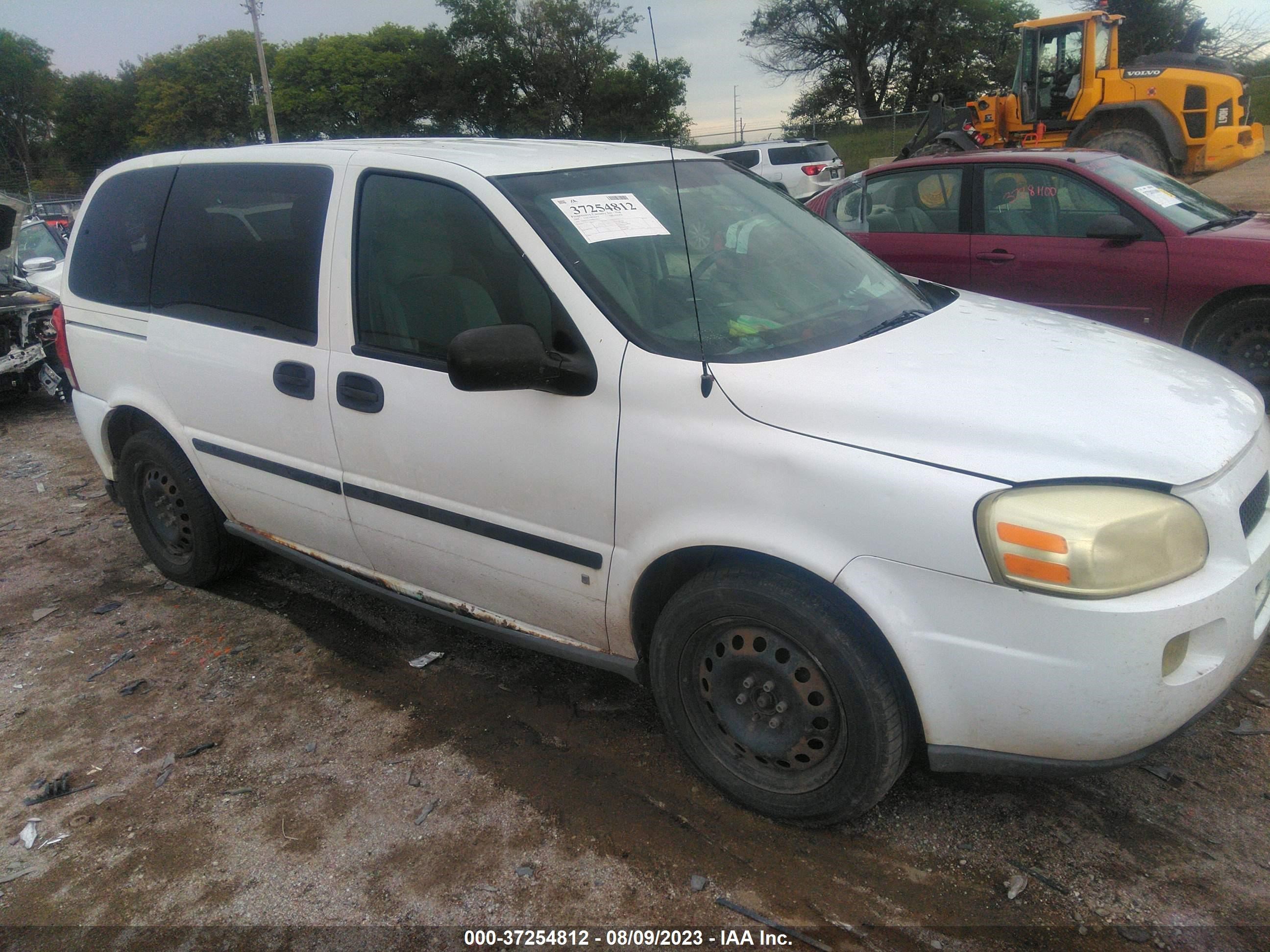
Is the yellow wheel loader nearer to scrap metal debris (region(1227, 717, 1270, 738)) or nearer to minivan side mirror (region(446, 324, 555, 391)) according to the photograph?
scrap metal debris (region(1227, 717, 1270, 738))

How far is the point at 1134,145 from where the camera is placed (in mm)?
12383

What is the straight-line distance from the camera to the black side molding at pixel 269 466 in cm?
327

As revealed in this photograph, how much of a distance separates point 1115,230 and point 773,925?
195 inches

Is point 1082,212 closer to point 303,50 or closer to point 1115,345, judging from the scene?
point 1115,345

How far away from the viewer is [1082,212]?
5.85m

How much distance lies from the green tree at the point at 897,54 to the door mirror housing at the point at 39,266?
32.2 metres

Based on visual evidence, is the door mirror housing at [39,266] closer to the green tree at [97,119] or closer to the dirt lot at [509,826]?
the dirt lot at [509,826]

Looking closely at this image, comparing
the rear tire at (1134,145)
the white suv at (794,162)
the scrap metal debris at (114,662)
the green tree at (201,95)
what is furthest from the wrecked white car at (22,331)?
the green tree at (201,95)

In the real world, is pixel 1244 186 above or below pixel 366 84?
below

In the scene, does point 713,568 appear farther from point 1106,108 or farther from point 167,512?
point 1106,108

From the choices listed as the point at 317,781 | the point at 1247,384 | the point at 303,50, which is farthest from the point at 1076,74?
the point at 303,50

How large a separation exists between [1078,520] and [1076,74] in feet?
45.6

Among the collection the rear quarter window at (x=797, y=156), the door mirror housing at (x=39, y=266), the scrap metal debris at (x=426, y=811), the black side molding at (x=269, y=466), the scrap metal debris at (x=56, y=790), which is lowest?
the scrap metal debris at (x=426, y=811)

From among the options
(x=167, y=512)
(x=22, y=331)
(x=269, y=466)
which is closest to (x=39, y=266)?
(x=22, y=331)
